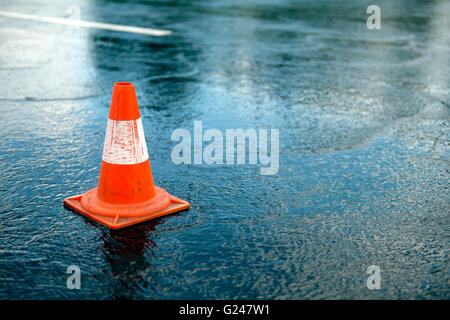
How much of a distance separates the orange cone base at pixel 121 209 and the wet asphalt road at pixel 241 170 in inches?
3.2

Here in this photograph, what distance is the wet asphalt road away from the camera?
2732 mm

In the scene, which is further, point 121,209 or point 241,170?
point 241,170

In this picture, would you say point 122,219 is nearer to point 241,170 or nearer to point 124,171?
point 124,171

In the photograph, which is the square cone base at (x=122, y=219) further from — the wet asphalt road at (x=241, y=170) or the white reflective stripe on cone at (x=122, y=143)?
the white reflective stripe on cone at (x=122, y=143)

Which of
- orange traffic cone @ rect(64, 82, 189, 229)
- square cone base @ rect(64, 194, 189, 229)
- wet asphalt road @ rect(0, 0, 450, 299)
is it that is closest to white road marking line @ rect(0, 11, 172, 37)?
wet asphalt road @ rect(0, 0, 450, 299)

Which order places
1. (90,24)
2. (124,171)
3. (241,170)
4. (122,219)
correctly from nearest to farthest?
(122,219) → (124,171) → (241,170) → (90,24)

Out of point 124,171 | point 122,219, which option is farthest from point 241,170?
point 122,219

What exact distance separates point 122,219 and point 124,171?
314 mm

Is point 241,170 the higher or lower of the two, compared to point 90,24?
lower

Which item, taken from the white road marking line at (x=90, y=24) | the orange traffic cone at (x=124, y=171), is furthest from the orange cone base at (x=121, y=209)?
the white road marking line at (x=90, y=24)

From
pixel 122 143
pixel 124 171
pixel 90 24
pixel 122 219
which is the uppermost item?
pixel 90 24

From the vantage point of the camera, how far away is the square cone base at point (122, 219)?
3232 mm

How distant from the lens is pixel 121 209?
3.36 meters

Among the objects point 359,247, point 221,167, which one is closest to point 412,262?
point 359,247
